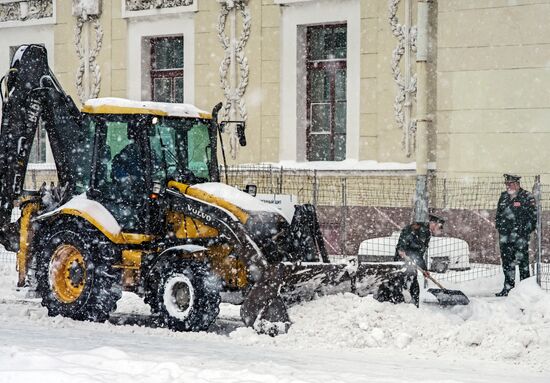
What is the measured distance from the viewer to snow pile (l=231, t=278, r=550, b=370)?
11.9 meters

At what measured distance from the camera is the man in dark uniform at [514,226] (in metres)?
17.8

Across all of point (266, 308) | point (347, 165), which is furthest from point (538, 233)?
point (266, 308)

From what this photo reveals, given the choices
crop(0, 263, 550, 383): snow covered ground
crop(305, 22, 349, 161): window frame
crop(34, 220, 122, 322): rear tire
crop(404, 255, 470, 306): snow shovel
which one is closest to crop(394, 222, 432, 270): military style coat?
crop(404, 255, 470, 306): snow shovel

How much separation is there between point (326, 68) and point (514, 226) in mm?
6338

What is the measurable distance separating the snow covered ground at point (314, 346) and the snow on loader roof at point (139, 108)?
8.61 feet

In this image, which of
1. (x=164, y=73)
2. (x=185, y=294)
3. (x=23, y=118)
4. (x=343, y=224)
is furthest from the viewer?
(x=164, y=73)

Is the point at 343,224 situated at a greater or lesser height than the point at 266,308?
greater

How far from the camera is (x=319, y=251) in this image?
1445 centimetres

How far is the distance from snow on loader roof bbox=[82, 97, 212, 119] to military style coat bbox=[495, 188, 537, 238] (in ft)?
18.7

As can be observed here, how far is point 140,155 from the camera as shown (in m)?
14.1

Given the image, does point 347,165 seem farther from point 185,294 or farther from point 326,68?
point 185,294

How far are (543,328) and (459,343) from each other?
1000mm

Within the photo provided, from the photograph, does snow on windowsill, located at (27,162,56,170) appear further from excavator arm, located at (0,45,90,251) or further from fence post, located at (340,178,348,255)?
excavator arm, located at (0,45,90,251)

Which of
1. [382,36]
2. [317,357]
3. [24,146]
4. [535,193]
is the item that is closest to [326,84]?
[382,36]
